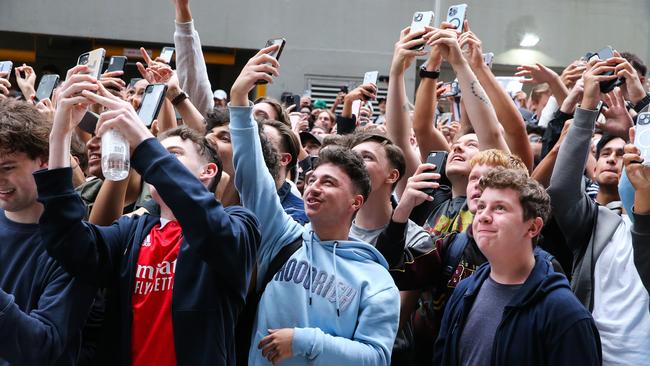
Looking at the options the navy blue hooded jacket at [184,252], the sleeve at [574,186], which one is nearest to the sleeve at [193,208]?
the navy blue hooded jacket at [184,252]

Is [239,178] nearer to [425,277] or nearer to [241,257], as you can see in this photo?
[241,257]

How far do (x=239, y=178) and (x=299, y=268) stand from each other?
1.30ft

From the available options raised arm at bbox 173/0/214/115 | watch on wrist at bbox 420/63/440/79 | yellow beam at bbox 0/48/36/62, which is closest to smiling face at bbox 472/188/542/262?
watch on wrist at bbox 420/63/440/79

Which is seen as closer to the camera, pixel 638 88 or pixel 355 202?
pixel 355 202

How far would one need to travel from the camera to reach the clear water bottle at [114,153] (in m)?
2.38

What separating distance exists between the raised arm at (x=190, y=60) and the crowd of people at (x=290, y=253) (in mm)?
783

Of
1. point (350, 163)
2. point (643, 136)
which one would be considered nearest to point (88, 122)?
point (350, 163)

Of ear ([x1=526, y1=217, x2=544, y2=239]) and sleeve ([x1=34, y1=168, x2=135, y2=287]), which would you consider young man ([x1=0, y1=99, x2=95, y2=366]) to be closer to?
sleeve ([x1=34, y1=168, x2=135, y2=287])

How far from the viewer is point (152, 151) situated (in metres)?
2.40

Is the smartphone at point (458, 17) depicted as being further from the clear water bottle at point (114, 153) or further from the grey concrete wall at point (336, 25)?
the grey concrete wall at point (336, 25)

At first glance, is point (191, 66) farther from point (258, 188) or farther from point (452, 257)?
point (452, 257)

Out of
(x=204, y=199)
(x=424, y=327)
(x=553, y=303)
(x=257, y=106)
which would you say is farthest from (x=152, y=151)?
(x=257, y=106)

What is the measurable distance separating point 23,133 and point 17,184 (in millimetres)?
180

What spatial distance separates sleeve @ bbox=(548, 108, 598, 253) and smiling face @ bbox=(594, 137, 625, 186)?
0.55m
